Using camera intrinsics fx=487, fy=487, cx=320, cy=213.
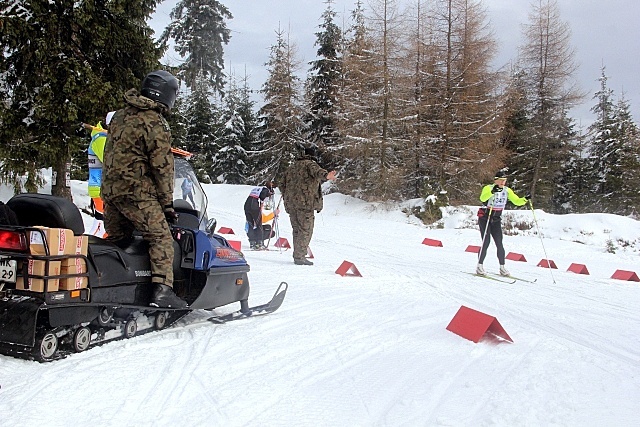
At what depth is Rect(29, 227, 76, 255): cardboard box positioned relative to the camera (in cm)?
280

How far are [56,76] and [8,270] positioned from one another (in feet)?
32.3

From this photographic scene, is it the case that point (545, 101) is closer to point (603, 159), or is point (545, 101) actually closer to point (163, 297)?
point (603, 159)

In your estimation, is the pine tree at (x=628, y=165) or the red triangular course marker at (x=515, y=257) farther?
the pine tree at (x=628, y=165)

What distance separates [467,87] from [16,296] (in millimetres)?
23150

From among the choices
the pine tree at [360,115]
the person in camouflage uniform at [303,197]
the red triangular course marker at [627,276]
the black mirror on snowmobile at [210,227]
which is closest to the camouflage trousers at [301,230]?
the person in camouflage uniform at [303,197]

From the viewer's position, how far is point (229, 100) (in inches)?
1527

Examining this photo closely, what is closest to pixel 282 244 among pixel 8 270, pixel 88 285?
pixel 88 285

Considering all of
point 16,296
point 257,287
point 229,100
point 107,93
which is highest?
point 229,100

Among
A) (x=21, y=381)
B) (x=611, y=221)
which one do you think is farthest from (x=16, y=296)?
(x=611, y=221)

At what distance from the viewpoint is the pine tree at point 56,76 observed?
1102cm

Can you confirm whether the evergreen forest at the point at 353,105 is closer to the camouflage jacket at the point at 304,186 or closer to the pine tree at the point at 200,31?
the pine tree at the point at 200,31

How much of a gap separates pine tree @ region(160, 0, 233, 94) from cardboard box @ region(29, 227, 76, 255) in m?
38.3

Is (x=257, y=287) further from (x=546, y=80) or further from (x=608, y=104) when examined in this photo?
(x=608, y=104)

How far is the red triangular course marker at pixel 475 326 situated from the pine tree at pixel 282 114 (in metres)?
26.1
